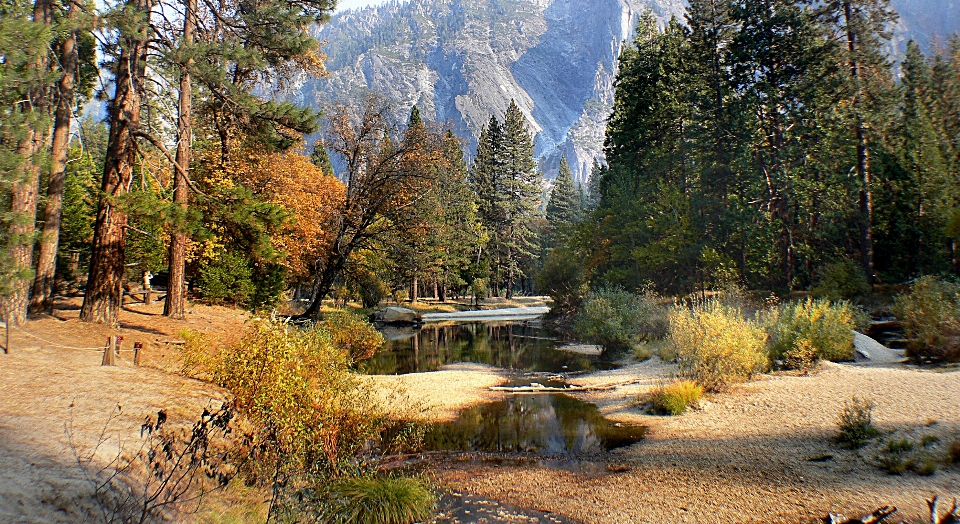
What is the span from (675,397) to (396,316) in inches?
1134

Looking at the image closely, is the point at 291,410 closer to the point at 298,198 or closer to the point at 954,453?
the point at 954,453

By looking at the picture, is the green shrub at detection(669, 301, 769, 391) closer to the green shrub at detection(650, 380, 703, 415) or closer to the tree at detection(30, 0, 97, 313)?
the green shrub at detection(650, 380, 703, 415)

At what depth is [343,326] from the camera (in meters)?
20.2

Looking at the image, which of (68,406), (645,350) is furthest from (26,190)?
(645,350)

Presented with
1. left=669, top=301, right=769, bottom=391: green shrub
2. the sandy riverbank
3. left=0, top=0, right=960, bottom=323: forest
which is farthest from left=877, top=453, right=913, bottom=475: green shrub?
left=0, top=0, right=960, bottom=323: forest

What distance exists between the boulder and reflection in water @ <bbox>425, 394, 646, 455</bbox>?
25.2 m

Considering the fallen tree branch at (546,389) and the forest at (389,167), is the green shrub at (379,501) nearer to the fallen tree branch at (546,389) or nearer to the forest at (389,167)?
the forest at (389,167)

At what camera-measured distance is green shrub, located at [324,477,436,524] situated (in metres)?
6.51

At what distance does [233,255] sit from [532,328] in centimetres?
2037

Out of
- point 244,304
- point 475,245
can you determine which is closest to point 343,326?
point 244,304

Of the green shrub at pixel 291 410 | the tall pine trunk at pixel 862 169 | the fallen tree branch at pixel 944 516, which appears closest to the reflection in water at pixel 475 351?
the green shrub at pixel 291 410

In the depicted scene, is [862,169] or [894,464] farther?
[862,169]

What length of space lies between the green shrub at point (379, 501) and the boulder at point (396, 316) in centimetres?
3054

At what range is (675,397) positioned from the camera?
1141 cm
